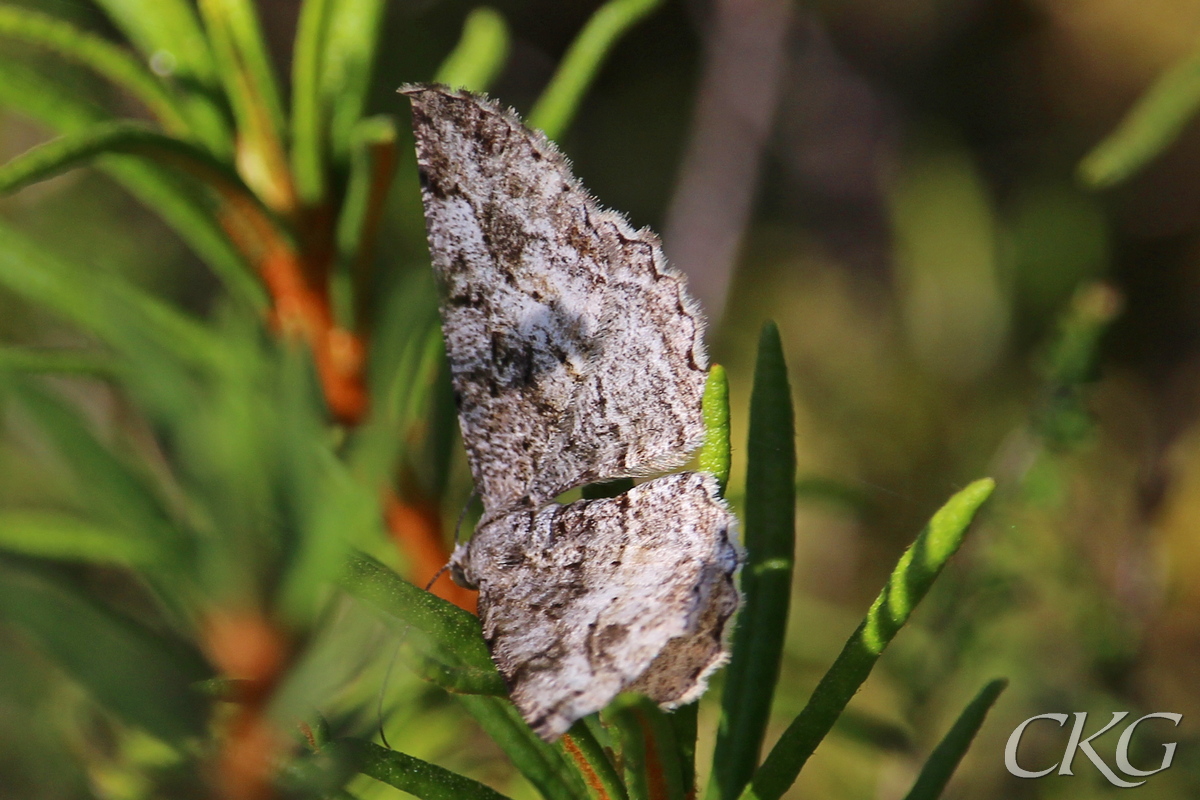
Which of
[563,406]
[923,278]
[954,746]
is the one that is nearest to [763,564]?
[954,746]

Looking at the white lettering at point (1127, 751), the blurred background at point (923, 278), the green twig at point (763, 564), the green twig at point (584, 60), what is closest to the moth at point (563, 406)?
the green twig at point (763, 564)

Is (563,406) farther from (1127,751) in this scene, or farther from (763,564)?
(1127,751)

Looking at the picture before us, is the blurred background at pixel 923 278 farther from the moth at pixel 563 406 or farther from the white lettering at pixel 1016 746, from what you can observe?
the moth at pixel 563 406

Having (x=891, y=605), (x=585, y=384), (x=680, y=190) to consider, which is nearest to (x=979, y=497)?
(x=891, y=605)

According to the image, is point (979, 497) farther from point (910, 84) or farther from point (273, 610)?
point (910, 84)

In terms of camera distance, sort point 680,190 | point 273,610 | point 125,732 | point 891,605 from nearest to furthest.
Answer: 1. point 273,610
2. point 891,605
3. point 125,732
4. point 680,190
